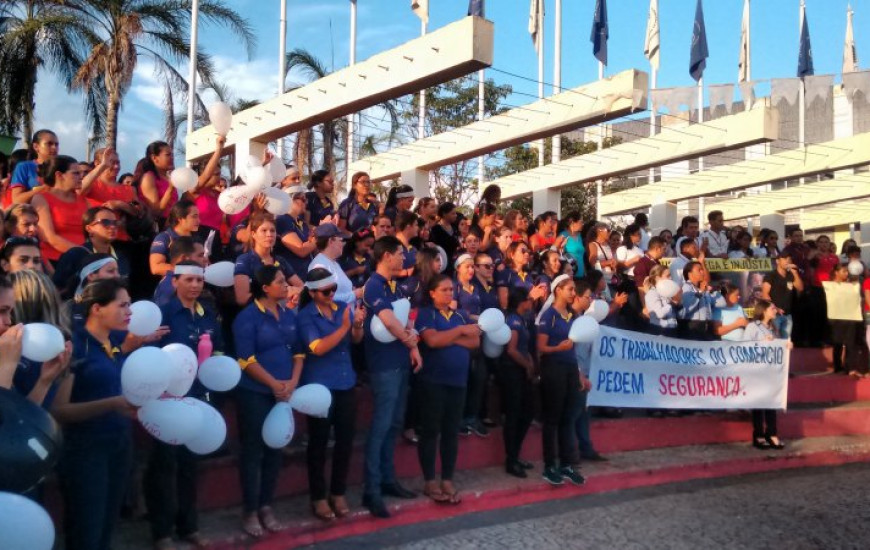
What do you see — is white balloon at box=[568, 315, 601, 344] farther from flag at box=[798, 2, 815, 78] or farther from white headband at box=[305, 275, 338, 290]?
flag at box=[798, 2, 815, 78]

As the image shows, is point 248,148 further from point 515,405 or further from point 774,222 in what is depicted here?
point 774,222

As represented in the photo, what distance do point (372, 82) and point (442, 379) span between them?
5.30m

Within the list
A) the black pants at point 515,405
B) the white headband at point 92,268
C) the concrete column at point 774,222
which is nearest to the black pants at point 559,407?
the black pants at point 515,405

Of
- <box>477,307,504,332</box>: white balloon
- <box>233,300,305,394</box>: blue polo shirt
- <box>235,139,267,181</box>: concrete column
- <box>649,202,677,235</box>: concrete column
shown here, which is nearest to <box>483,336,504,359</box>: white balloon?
<box>477,307,504,332</box>: white balloon

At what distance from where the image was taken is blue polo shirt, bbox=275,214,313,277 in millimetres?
7867

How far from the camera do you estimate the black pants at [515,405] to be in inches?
310

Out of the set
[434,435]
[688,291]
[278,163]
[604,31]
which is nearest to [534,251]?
[688,291]

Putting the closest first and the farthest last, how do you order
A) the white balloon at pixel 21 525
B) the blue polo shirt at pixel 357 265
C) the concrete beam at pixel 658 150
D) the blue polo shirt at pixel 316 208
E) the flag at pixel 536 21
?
the white balloon at pixel 21 525, the blue polo shirt at pixel 357 265, the blue polo shirt at pixel 316 208, the concrete beam at pixel 658 150, the flag at pixel 536 21

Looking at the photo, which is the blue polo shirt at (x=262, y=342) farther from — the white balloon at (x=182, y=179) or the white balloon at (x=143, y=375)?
the white balloon at (x=182, y=179)

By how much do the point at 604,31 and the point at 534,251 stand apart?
1229 cm

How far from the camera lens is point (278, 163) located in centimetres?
914

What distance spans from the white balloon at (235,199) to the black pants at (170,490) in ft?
8.65

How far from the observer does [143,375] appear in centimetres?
443

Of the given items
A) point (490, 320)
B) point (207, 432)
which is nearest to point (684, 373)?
point (490, 320)
